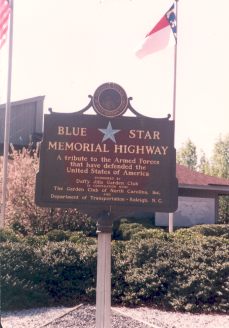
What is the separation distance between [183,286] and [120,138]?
344 cm

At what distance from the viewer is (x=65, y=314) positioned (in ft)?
24.5

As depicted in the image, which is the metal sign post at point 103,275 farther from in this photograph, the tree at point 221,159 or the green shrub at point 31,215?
the tree at point 221,159

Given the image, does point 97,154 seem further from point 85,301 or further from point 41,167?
point 85,301

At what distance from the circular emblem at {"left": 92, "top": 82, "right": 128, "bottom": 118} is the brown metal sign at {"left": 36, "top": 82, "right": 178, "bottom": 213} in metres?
0.07

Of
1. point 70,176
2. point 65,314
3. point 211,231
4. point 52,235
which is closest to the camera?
point 70,176

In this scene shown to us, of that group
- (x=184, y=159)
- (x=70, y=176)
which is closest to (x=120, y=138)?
(x=70, y=176)

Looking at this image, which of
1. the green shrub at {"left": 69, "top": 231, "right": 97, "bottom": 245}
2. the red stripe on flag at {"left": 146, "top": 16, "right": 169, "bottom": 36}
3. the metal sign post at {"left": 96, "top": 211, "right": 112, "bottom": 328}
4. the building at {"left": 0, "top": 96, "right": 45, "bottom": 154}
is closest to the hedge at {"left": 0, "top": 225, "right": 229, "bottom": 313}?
the green shrub at {"left": 69, "top": 231, "right": 97, "bottom": 245}

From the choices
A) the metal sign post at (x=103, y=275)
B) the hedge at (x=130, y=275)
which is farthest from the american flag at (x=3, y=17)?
the metal sign post at (x=103, y=275)

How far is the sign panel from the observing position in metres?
5.82

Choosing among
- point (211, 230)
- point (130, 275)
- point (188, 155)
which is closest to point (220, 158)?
point (188, 155)

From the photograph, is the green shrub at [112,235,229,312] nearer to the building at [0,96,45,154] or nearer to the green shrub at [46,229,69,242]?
the green shrub at [46,229,69,242]

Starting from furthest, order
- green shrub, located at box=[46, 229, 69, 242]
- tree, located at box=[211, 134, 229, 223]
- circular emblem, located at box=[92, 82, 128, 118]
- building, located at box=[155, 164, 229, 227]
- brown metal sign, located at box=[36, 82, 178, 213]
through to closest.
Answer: tree, located at box=[211, 134, 229, 223] < building, located at box=[155, 164, 229, 227] < green shrub, located at box=[46, 229, 69, 242] < circular emblem, located at box=[92, 82, 128, 118] < brown metal sign, located at box=[36, 82, 178, 213]

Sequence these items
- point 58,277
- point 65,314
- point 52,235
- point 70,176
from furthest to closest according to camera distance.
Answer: point 52,235 < point 58,277 < point 65,314 < point 70,176

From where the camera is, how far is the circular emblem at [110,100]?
19.5ft
